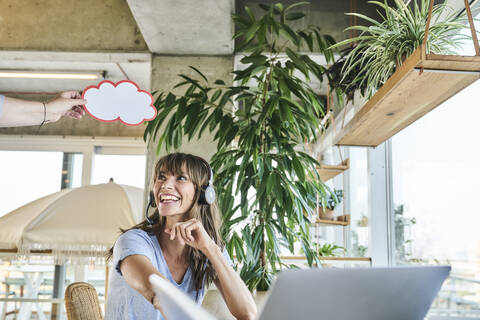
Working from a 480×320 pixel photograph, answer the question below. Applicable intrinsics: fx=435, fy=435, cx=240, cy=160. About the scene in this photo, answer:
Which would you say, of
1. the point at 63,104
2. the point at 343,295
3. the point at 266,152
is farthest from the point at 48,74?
the point at 343,295

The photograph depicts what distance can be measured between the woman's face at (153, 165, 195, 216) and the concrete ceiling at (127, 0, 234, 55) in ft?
4.94

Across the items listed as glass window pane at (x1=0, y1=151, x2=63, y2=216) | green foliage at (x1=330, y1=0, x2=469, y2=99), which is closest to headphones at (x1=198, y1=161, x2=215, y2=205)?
green foliage at (x1=330, y1=0, x2=469, y2=99)

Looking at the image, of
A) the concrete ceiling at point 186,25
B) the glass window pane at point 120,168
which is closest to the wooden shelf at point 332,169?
the concrete ceiling at point 186,25

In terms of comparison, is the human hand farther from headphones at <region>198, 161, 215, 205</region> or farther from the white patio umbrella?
the white patio umbrella

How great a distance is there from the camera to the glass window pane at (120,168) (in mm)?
6566

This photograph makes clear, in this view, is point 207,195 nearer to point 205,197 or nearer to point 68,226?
point 205,197

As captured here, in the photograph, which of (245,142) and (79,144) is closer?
(245,142)

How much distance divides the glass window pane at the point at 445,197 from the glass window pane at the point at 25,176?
526 cm

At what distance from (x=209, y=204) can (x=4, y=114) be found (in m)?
0.84

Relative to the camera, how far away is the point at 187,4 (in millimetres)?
2811

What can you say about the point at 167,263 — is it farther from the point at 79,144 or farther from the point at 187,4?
the point at 79,144

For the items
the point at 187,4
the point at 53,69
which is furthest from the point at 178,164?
the point at 53,69

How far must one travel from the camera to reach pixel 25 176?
664 centimetres

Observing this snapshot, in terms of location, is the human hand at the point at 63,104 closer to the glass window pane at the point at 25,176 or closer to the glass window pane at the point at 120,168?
the glass window pane at the point at 120,168
